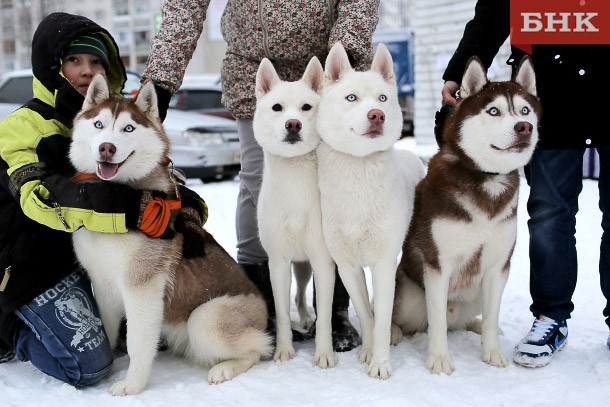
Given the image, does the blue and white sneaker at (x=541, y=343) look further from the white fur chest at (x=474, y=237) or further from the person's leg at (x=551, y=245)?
the white fur chest at (x=474, y=237)

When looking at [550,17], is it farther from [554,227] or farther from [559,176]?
[554,227]

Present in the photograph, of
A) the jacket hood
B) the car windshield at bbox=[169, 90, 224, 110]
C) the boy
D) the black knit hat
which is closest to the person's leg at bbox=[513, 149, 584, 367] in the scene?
the boy

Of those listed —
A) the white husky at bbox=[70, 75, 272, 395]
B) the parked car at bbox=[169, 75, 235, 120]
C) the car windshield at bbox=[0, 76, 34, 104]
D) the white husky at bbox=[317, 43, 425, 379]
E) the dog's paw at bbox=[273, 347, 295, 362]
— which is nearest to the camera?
the white husky at bbox=[70, 75, 272, 395]

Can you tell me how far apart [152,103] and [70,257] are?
2.72ft

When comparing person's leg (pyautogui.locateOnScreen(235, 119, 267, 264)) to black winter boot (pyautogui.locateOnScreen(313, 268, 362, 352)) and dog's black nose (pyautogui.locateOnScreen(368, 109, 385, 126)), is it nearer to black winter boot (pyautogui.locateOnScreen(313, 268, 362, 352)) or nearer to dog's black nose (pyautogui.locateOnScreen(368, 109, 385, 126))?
black winter boot (pyautogui.locateOnScreen(313, 268, 362, 352))

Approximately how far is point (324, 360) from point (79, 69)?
1859 mm

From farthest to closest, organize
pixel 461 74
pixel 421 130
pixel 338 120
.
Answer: pixel 421 130 → pixel 461 74 → pixel 338 120

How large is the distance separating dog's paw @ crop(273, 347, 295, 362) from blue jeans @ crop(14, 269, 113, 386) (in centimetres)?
77

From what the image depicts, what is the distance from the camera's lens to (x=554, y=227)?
9.00ft

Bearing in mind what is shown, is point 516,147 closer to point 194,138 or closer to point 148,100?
point 148,100

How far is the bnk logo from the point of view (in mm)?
2654

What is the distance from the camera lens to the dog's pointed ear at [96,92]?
8.24 ft

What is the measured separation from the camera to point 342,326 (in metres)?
3.11

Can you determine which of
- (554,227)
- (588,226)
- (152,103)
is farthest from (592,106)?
(588,226)
